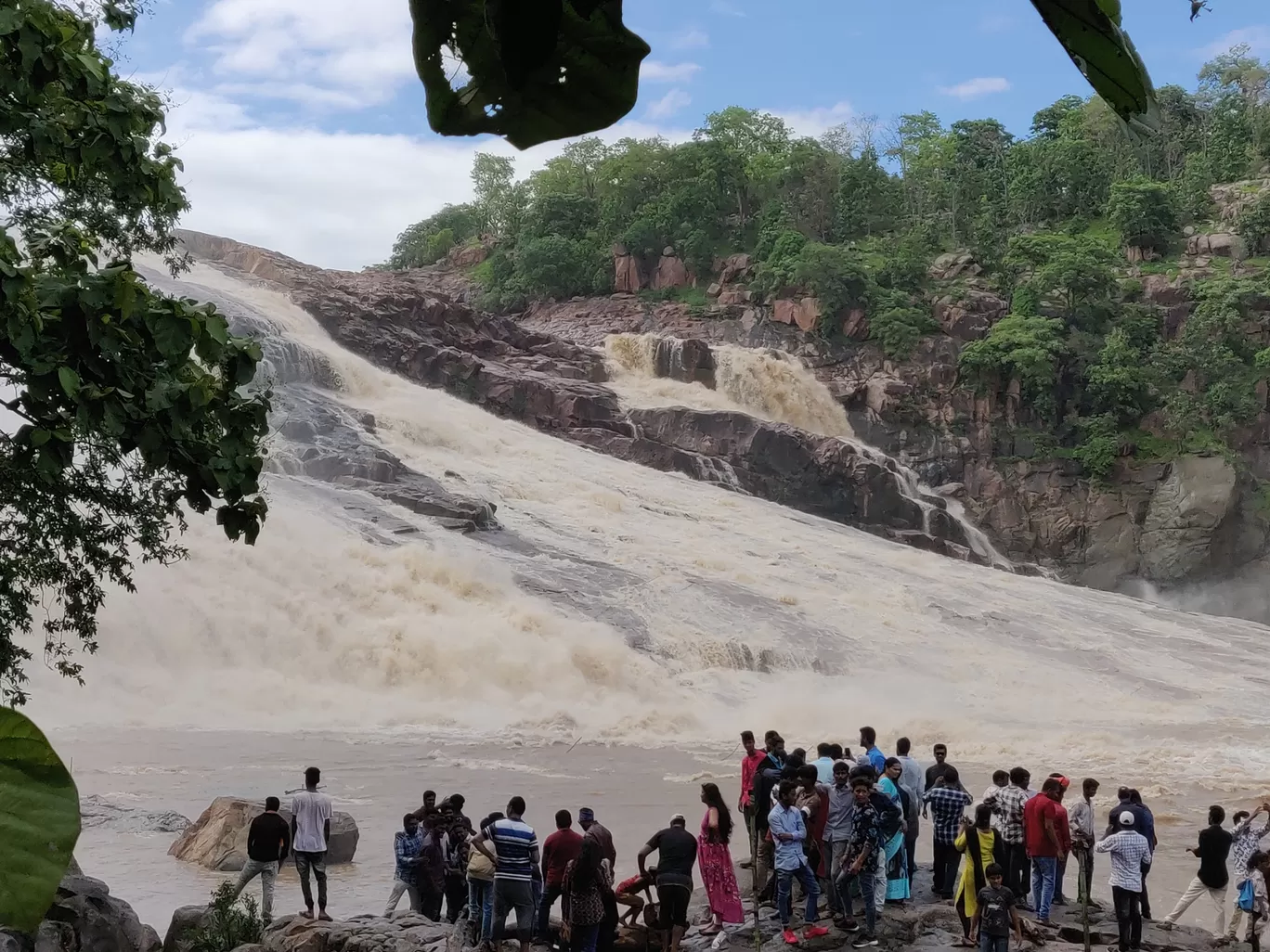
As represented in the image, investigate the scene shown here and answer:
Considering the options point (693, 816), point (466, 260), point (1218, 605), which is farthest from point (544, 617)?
point (466, 260)

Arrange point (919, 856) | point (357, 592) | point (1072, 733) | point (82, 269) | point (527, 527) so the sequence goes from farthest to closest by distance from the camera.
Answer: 1. point (527, 527)
2. point (357, 592)
3. point (1072, 733)
4. point (919, 856)
5. point (82, 269)

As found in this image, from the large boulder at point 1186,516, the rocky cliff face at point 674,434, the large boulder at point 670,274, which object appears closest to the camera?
the rocky cliff face at point 674,434

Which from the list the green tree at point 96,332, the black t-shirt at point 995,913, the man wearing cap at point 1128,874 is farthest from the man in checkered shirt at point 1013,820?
the green tree at point 96,332

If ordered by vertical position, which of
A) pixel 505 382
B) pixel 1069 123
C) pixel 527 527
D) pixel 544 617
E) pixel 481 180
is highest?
pixel 1069 123

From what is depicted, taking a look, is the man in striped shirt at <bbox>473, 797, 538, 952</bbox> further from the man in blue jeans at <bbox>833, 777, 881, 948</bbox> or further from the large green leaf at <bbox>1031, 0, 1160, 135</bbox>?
the large green leaf at <bbox>1031, 0, 1160, 135</bbox>

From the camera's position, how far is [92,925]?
20.7 ft

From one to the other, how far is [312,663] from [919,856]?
8595 mm

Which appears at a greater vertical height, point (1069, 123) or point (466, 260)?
point (1069, 123)

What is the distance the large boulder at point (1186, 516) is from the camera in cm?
2666

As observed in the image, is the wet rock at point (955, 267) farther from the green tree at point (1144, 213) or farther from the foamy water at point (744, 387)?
the foamy water at point (744, 387)

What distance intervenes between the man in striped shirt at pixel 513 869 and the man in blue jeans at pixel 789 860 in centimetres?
134

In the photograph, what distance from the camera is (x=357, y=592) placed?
16.8 meters

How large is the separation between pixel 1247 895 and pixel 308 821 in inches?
215

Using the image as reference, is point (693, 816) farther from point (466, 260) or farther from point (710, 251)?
point (466, 260)
